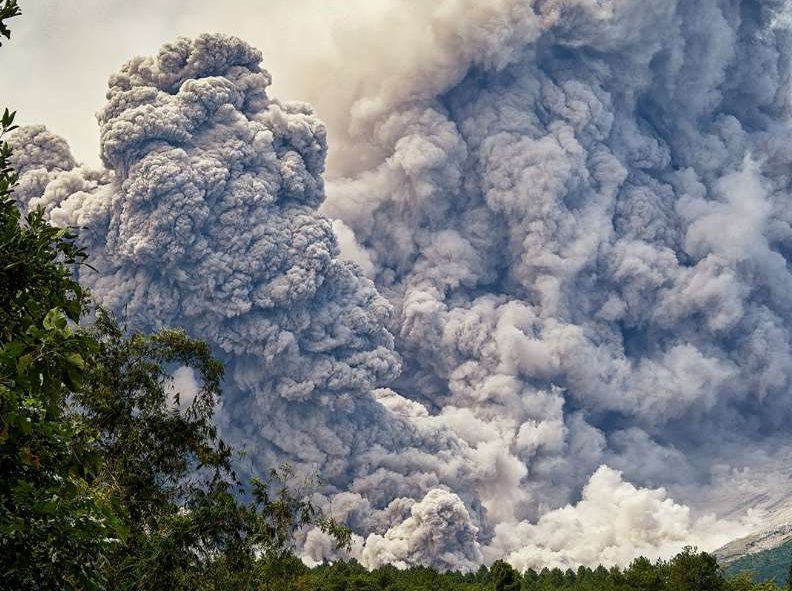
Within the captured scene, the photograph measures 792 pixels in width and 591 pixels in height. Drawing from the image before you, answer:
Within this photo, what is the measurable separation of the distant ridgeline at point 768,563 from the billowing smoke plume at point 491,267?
771 centimetres

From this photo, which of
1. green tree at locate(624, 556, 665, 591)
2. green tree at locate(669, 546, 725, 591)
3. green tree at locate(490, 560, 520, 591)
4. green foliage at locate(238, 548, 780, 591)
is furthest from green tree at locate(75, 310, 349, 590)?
green tree at locate(490, 560, 520, 591)

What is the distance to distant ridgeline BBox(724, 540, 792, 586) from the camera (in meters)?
92.5

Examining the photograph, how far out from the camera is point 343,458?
301 ft

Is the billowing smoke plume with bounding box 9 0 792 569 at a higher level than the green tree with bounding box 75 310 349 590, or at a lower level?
higher

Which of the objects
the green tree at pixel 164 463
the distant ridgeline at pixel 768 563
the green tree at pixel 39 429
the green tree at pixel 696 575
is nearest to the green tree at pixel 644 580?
the green tree at pixel 696 575

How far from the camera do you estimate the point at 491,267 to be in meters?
104

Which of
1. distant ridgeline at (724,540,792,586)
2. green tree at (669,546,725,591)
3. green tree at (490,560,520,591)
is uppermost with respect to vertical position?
distant ridgeline at (724,540,792,586)

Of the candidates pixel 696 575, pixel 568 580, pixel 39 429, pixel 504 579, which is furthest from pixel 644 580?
pixel 39 429

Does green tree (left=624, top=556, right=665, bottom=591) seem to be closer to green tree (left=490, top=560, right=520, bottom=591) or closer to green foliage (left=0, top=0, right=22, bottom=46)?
green tree (left=490, top=560, right=520, bottom=591)

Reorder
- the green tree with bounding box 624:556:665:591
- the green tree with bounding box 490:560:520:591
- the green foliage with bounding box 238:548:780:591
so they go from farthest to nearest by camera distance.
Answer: the green tree with bounding box 490:560:520:591 < the green tree with bounding box 624:556:665:591 < the green foliage with bounding box 238:548:780:591

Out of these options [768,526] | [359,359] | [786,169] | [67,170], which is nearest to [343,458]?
[359,359]

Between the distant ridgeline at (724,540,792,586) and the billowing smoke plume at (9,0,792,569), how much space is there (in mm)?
7709

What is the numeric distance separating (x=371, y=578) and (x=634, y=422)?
203 ft

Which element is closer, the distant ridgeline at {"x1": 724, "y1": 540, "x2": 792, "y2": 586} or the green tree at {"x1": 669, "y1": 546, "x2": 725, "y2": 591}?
the green tree at {"x1": 669, "y1": 546, "x2": 725, "y2": 591}
